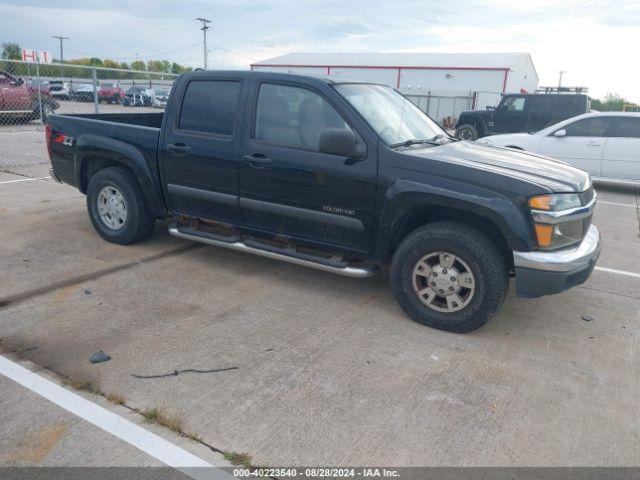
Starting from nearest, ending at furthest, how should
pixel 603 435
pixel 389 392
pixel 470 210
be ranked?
pixel 603 435
pixel 389 392
pixel 470 210

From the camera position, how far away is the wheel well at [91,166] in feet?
19.0

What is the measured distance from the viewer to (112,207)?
580 centimetres

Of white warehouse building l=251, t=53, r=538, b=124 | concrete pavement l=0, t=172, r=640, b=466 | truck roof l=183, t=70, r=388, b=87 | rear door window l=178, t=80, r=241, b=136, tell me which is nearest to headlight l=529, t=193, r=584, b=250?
concrete pavement l=0, t=172, r=640, b=466

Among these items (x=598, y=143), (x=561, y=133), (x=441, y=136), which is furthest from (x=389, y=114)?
(x=598, y=143)

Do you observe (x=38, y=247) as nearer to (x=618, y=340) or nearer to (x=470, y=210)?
(x=470, y=210)

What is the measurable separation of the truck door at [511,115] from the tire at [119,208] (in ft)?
45.1

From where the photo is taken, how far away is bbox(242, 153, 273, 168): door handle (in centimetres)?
463

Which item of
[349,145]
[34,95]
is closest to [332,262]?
[349,145]

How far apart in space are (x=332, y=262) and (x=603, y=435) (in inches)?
90.2

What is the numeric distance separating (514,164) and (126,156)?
3677 mm

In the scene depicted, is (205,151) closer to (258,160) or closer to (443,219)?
(258,160)

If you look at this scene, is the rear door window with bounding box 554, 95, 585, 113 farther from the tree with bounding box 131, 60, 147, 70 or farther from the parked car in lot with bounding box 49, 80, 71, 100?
the tree with bounding box 131, 60, 147, 70

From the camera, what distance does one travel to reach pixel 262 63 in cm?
4494

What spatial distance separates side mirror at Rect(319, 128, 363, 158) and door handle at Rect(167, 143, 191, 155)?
5.06ft
